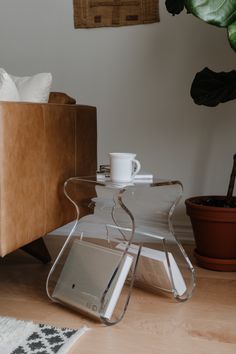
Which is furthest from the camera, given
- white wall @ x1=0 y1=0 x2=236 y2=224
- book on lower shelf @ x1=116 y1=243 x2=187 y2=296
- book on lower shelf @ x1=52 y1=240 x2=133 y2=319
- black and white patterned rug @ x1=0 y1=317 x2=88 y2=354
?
white wall @ x1=0 y1=0 x2=236 y2=224

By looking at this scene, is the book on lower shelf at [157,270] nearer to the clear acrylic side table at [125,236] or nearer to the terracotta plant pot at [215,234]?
the clear acrylic side table at [125,236]

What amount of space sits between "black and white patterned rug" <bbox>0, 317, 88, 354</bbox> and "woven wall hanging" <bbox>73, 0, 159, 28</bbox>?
1.62 metres

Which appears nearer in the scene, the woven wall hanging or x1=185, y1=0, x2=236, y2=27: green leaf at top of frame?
x1=185, y1=0, x2=236, y2=27: green leaf at top of frame

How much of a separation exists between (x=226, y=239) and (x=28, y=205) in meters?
0.95

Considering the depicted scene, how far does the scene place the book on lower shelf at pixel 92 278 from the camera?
147cm

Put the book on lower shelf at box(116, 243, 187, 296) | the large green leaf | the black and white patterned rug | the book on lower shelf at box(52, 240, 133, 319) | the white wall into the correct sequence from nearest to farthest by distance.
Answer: the black and white patterned rug → the book on lower shelf at box(52, 240, 133, 319) → the book on lower shelf at box(116, 243, 187, 296) → the large green leaf → the white wall

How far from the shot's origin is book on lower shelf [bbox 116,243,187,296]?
5.43 feet

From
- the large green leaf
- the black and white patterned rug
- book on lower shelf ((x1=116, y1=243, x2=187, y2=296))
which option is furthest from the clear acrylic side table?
the large green leaf

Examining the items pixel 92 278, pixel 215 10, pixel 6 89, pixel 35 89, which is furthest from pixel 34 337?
pixel 215 10

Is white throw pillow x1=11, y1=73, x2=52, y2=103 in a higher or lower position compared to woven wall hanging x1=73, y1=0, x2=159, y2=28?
lower

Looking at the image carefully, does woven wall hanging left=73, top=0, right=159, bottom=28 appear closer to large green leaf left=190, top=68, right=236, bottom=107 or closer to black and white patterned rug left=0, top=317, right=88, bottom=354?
large green leaf left=190, top=68, right=236, bottom=107

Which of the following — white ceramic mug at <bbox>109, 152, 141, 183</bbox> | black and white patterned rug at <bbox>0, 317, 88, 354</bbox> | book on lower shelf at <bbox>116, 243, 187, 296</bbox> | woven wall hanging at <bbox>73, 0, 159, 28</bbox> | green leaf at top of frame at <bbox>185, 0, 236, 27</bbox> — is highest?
woven wall hanging at <bbox>73, 0, 159, 28</bbox>

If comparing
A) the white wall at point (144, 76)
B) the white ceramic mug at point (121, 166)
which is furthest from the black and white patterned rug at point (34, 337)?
the white wall at point (144, 76)

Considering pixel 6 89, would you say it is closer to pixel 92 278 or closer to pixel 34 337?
pixel 92 278
